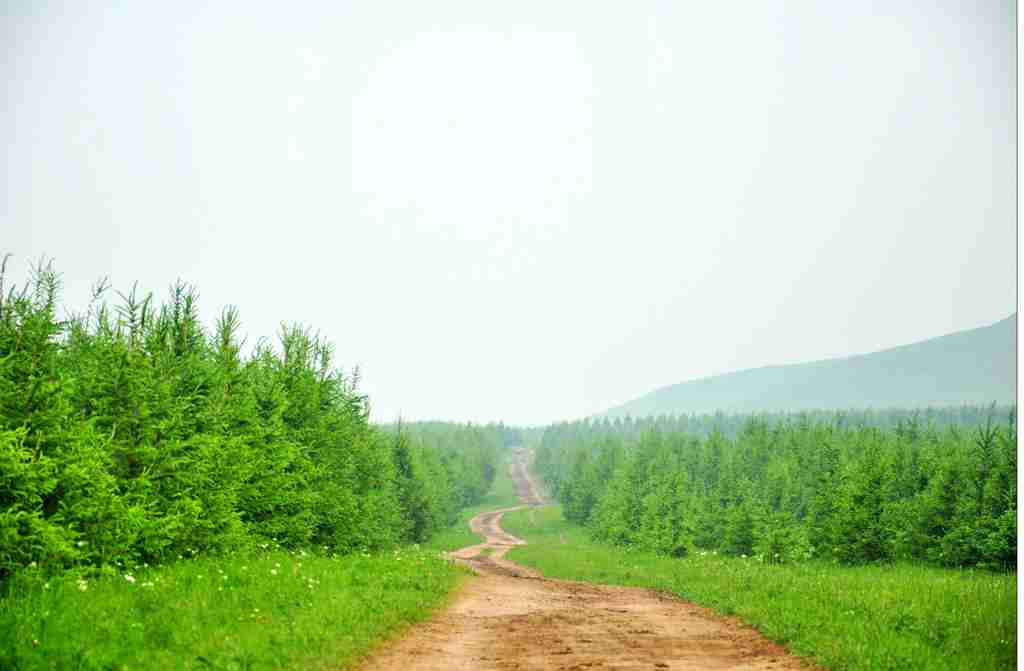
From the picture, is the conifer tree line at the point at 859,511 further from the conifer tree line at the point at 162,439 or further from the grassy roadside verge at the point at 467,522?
the conifer tree line at the point at 162,439

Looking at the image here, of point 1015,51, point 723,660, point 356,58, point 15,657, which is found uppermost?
point 356,58

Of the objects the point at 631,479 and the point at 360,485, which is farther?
the point at 631,479

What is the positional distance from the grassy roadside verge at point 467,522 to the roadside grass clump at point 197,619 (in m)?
37.2

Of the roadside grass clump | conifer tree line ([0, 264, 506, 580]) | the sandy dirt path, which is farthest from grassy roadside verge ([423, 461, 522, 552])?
the roadside grass clump

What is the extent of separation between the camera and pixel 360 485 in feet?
124

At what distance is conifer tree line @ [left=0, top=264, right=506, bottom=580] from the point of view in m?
15.5

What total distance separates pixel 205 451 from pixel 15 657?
9.47 meters

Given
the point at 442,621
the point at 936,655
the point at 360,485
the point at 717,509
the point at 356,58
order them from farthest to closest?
the point at 717,509 < the point at 360,485 < the point at 356,58 < the point at 442,621 < the point at 936,655

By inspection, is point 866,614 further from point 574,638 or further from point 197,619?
point 197,619

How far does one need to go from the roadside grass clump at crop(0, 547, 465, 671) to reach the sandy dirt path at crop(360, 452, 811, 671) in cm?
82

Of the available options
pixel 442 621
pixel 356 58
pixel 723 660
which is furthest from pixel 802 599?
pixel 356 58

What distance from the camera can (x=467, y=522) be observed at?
111m

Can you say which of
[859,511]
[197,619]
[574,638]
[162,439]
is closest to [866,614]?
[574,638]

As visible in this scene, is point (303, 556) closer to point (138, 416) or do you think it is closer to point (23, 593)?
point (138, 416)
